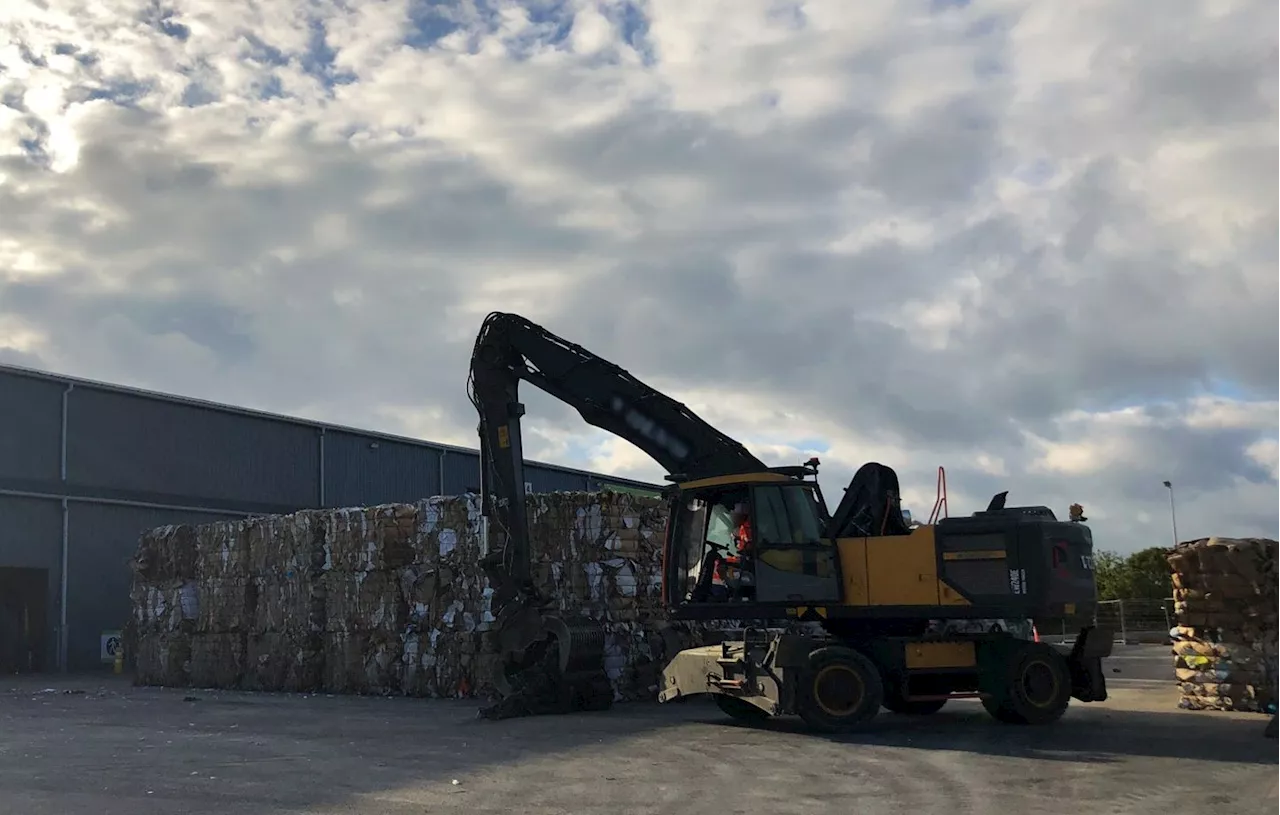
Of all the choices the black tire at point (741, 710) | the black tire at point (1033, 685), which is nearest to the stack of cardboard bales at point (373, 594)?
the black tire at point (741, 710)

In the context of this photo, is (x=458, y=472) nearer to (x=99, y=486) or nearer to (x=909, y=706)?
(x=99, y=486)

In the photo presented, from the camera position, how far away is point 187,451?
34562mm

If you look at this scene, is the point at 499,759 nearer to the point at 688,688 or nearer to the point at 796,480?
the point at 688,688

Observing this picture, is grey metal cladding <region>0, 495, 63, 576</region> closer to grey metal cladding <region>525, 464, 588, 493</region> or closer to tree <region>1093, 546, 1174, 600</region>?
grey metal cladding <region>525, 464, 588, 493</region>

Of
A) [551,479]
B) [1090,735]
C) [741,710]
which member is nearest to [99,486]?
[551,479]

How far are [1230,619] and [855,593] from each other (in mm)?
5086

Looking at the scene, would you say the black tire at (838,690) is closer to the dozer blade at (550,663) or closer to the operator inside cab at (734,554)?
the operator inside cab at (734,554)

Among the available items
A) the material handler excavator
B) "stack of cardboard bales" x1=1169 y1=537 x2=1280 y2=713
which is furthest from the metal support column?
"stack of cardboard bales" x1=1169 y1=537 x2=1280 y2=713

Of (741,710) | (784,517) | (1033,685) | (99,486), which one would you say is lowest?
(741,710)

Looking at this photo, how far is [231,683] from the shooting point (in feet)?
→ 78.6

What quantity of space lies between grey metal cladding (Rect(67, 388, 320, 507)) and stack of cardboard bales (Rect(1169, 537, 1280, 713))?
89.1 feet

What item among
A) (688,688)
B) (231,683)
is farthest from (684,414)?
(231,683)

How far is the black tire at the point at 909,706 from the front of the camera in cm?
1541

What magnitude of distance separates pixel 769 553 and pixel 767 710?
180 centimetres
